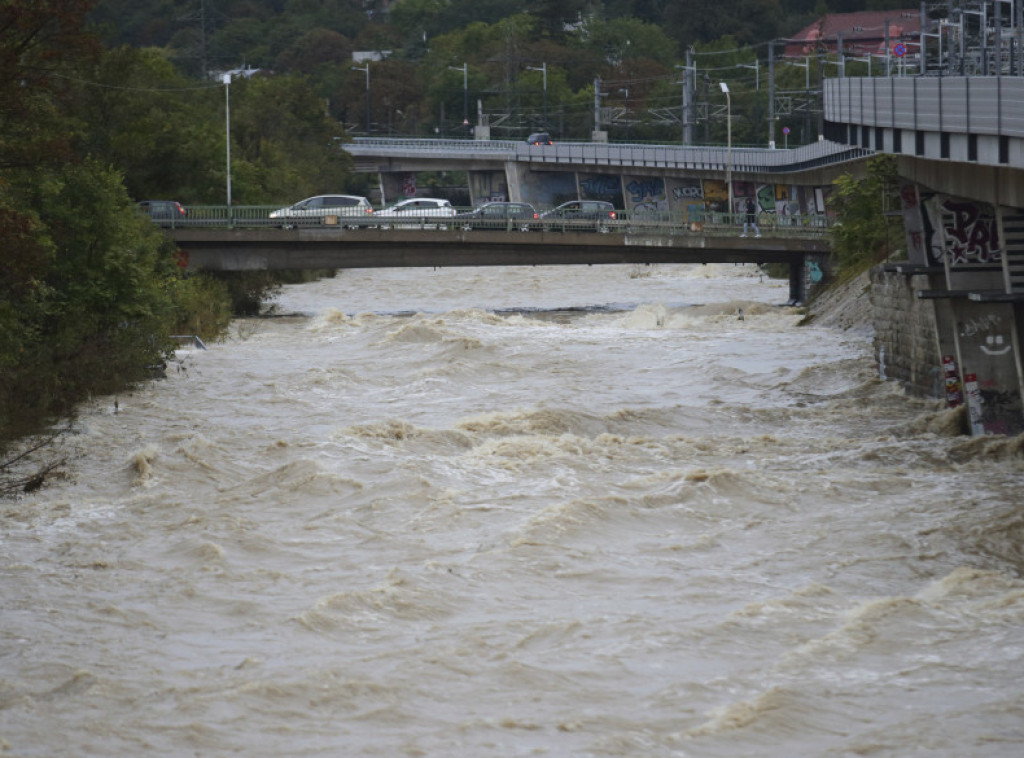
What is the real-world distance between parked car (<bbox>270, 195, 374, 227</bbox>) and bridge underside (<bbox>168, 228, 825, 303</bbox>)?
93 centimetres

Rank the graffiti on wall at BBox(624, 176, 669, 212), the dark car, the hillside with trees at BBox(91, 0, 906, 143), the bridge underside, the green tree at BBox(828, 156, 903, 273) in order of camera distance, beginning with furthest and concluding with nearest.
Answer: the hillside with trees at BBox(91, 0, 906, 143) < the graffiti on wall at BBox(624, 176, 669, 212) < the dark car < the bridge underside < the green tree at BBox(828, 156, 903, 273)

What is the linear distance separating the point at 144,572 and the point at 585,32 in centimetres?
14290

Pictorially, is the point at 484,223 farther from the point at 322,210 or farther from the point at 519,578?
the point at 519,578

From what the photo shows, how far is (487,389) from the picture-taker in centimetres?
3784

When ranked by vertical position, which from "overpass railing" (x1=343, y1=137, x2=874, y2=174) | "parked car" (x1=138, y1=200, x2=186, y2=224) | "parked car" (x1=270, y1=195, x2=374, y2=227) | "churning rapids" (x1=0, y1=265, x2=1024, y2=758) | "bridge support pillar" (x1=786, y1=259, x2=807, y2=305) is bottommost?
"bridge support pillar" (x1=786, y1=259, x2=807, y2=305)

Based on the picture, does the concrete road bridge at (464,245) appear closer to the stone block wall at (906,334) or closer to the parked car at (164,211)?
the parked car at (164,211)

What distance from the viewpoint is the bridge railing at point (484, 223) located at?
60562 mm

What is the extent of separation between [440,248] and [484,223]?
90.2 inches

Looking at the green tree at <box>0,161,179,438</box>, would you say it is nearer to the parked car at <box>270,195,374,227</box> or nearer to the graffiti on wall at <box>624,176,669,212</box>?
the parked car at <box>270,195,374,227</box>

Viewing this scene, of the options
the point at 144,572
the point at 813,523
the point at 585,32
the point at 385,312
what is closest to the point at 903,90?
the point at 813,523

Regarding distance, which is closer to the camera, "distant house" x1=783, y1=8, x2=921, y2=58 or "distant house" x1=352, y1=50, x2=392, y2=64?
"distant house" x1=783, y1=8, x2=921, y2=58

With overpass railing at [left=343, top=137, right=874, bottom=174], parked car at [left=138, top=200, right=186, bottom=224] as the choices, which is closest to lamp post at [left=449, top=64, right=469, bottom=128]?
overpass railing at [left=343, top=137, right=874, bottom=174]

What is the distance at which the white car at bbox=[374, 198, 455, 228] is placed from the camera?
62.2 meters

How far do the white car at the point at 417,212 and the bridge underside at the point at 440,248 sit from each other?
1269 mm
